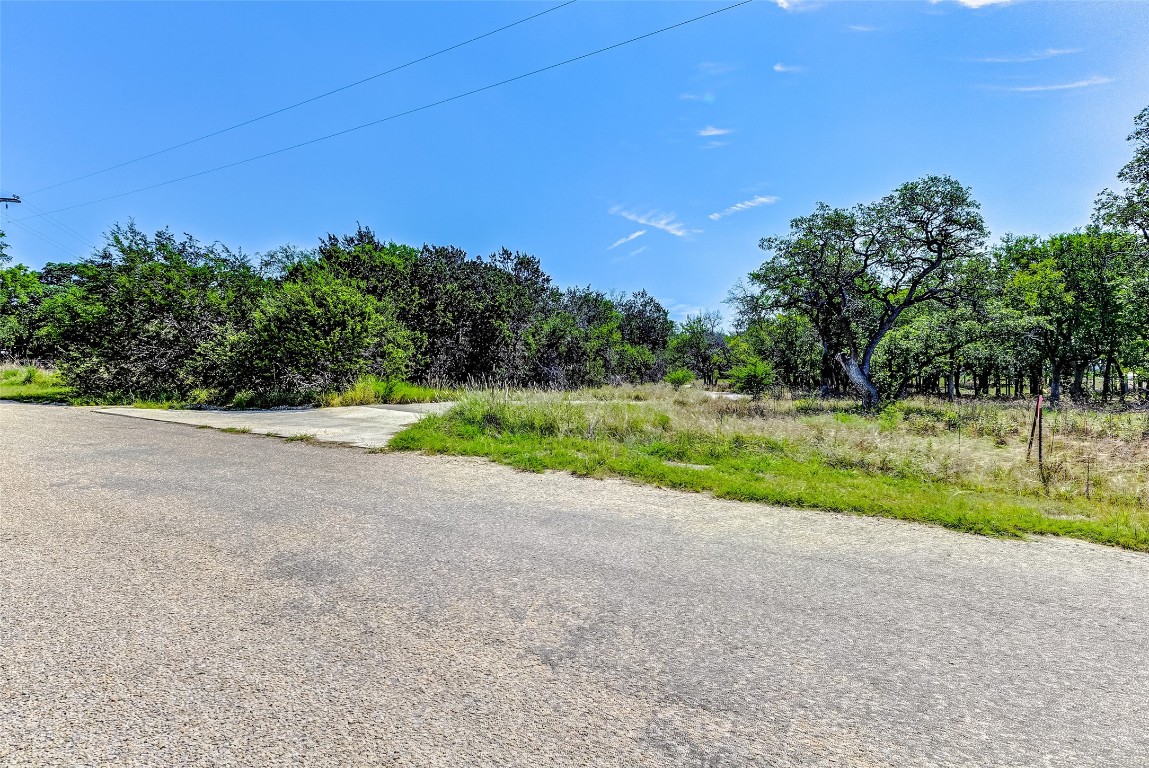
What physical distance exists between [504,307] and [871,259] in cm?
1713

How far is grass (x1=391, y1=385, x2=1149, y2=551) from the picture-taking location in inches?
196

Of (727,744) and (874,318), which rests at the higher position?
(874,318)

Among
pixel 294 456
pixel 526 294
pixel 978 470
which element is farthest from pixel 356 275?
pixel 978 470

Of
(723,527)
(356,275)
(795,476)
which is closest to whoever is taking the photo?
(723,527)


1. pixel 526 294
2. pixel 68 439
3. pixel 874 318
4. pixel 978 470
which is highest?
pixel 526 294

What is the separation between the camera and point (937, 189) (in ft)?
56.6

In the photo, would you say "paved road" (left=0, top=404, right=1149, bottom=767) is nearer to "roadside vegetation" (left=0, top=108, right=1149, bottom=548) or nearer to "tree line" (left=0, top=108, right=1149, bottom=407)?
"roadside vegetation" (left=0, top=108, right=1149, bottom=548)

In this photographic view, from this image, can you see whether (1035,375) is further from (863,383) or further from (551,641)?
(551,641)

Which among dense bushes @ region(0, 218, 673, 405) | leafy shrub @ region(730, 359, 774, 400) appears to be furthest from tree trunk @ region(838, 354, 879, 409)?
dense bushes @ region(0, 218, 673, 405)

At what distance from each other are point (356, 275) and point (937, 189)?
2431 cm

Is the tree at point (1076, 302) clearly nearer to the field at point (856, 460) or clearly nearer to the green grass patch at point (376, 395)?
the field at point (856, 460)

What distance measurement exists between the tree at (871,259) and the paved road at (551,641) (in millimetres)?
16915

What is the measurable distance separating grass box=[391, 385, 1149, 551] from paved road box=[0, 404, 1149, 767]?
0.74 m

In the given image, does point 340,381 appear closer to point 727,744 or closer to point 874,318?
point 727,744
